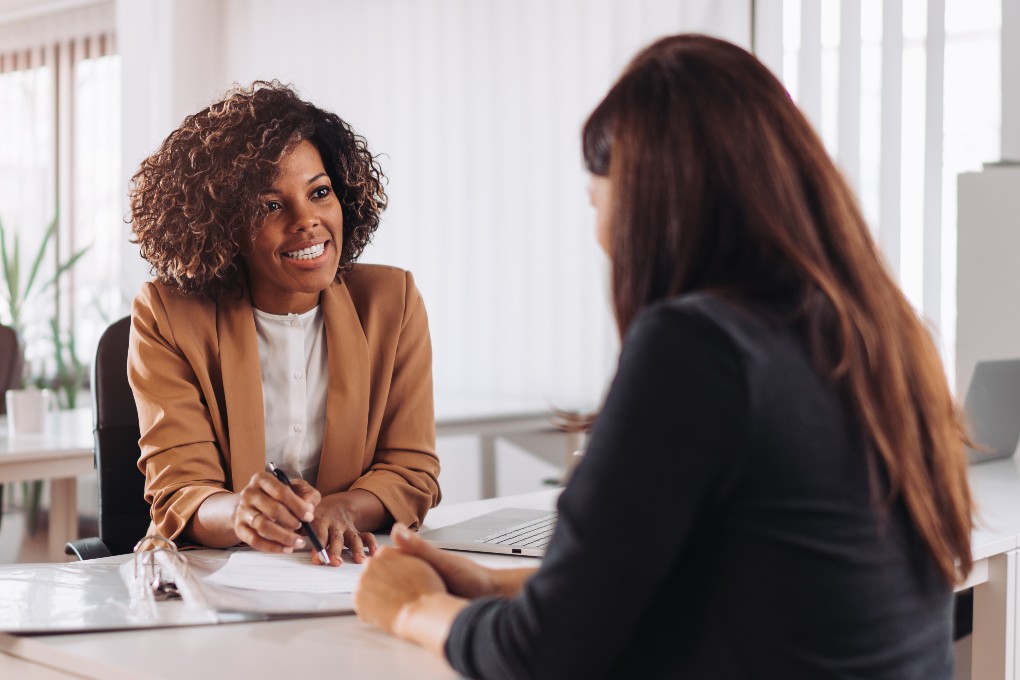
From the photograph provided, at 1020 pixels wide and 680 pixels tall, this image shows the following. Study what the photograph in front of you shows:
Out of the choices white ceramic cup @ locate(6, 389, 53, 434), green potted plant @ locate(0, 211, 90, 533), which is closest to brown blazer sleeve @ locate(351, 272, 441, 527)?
white ceramic cup @ locate(6, 389, 53, 434)

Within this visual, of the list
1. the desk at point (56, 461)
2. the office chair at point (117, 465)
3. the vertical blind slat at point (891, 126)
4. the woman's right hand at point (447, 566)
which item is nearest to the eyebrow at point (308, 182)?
the office chair at point (117, 465)

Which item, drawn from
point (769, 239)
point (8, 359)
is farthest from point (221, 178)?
point (8, 359)

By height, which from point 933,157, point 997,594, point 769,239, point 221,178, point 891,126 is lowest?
point 997,594

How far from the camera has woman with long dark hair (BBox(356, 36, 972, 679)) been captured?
0.77m

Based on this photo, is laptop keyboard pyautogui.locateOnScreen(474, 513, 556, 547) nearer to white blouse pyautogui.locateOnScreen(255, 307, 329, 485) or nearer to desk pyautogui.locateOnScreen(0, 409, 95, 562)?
white blouse pyautogui.locateOnScreen(255, 307, 329, 485)

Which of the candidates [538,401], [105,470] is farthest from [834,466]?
[538,401]

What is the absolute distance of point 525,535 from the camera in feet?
5.04

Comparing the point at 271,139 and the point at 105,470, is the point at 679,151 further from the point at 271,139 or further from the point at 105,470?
the point at 105,470

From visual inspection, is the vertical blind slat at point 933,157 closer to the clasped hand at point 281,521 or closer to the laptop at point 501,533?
the laptop at point 501,533

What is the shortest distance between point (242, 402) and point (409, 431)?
28 cm

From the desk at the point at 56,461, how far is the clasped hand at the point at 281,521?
4.26 feet

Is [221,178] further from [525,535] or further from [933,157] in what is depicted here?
[933,157]

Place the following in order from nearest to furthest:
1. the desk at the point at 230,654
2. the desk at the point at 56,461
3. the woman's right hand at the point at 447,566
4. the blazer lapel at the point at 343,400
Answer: the desk at the point at 230,654 < the woman's right hand at the point at 447,566 < the blazer lapel at the point at 343,400 < the desk at the point at 56,461

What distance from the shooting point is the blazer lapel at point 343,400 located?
168 cm
